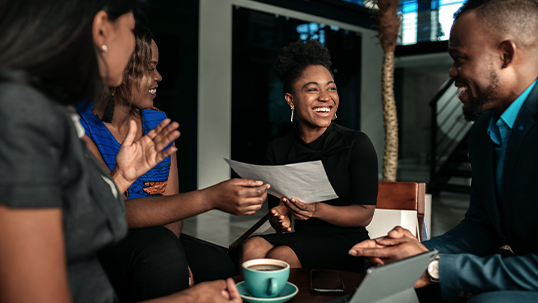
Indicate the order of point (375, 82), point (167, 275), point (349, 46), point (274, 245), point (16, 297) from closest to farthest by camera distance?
point (16, 297) < point (167, 275) < point (274, 245) < point (349, 46) < point (375, 82)

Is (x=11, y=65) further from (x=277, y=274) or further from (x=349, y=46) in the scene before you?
(x=349, y=46)

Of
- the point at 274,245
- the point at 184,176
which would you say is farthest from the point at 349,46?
the point at 274,245

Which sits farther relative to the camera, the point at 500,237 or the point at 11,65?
the point at 500,237

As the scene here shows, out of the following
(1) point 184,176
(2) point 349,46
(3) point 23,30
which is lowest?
(1) point 184,176

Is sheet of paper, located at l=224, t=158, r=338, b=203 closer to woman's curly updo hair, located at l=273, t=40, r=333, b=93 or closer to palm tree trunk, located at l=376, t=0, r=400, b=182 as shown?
woman's curly updo hair, located at l=273, t=40, r=333, b=93

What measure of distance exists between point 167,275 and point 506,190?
1071mm

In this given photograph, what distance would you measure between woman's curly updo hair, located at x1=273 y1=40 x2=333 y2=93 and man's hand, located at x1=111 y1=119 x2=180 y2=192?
1.10m

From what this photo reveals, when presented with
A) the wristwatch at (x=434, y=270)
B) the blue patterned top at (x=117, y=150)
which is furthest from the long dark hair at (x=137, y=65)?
the wristwatch at (x=434, y=270)

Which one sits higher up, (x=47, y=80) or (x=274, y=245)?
(x=47, y=80)

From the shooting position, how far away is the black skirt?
1.69 metres

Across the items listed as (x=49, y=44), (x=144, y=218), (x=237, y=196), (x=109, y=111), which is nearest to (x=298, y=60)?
(x=109, y=111)

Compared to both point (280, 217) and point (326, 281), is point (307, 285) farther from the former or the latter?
point (280, 217)

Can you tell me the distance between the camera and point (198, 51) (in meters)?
6.17

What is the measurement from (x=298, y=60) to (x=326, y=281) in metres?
1.31
